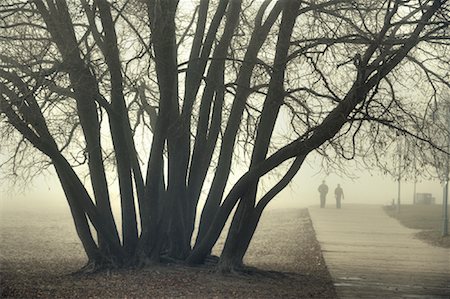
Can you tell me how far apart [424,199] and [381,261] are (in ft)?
104

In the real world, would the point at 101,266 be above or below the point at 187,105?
below

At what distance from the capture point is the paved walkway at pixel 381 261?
43.5ft

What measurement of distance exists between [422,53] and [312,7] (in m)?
2.97

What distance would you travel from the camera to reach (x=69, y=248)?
23453mm

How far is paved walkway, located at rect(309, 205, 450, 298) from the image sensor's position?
13.3 metres

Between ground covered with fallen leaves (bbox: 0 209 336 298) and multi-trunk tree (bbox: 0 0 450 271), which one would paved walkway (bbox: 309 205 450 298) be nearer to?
ground covered with fallen leaves (bbox: 0 209 336 298)

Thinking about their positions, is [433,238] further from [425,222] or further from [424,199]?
[424,199]

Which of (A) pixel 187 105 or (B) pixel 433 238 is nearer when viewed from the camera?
(A) pixel 187 105

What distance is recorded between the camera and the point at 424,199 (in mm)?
48062

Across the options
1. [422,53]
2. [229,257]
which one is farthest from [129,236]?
[422,53]

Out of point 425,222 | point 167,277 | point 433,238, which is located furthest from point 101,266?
point 425,222

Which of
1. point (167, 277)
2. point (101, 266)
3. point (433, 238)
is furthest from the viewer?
point (433, 238)

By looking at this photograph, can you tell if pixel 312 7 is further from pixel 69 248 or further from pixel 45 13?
pixel 69 248

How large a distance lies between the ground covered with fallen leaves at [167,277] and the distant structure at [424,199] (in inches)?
1010
